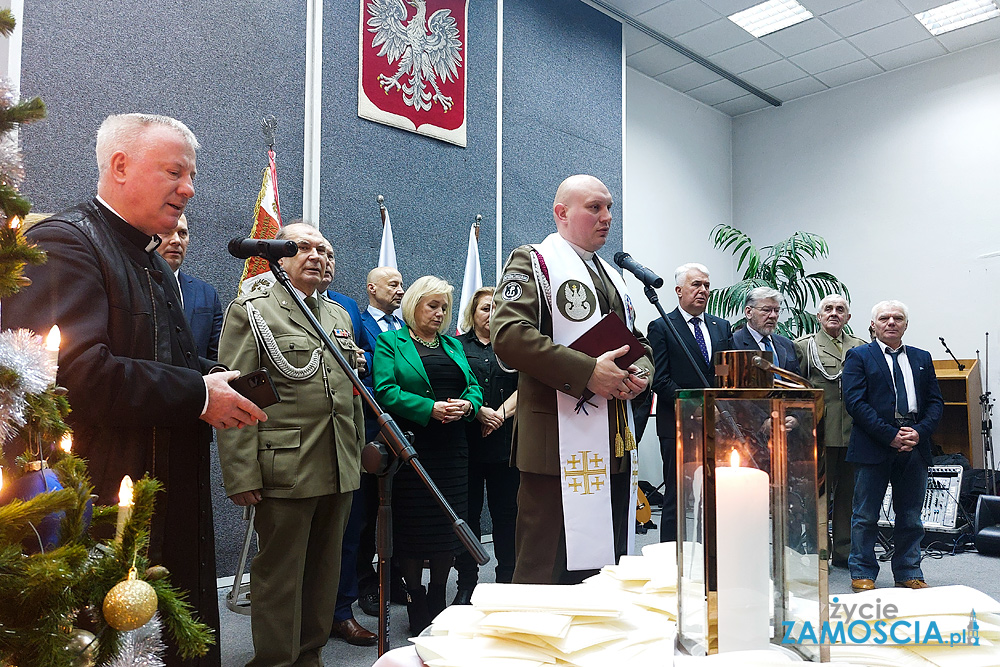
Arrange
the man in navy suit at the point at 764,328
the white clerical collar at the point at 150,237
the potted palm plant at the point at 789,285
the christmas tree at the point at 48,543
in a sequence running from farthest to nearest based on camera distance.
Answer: the potted palm plant at the point at 789,285 → the man in navy suit at the point at 764,328 → the white clerical collar at the point at 150,237 → the christmas tree at the point at 48,543

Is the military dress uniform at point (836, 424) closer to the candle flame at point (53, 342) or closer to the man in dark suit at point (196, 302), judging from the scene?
the man in dark suit at point (196, 302)

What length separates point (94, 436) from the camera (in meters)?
1.31

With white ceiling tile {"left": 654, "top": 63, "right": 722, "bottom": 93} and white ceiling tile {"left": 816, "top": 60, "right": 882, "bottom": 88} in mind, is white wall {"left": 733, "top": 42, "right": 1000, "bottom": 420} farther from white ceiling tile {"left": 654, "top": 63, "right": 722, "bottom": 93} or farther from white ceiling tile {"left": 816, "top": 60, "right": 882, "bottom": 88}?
white ceiling tile {"left": 654, "top": 63, "right": 722, "bottom": 93}

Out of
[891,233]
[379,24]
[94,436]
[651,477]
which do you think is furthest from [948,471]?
[94,436]

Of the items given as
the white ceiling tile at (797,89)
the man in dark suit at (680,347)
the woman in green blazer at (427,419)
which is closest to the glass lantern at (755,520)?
the woman in green blazer at (427,419)

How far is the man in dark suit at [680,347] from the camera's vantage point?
3889 millimetres

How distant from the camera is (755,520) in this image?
1.80 ft

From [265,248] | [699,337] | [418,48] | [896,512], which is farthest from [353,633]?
[418,48]

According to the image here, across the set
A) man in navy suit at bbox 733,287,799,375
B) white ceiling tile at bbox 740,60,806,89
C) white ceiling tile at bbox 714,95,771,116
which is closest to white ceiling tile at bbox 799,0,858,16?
white ceiling tile at bbox 740,60,806,89

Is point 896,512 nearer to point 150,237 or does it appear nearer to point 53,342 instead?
point 150,237

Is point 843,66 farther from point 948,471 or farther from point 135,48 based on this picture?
point 135,48

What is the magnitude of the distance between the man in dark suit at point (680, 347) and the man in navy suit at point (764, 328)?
13 centimetres

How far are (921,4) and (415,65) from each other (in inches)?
156

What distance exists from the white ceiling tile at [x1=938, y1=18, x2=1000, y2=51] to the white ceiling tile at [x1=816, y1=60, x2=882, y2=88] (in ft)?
1.87
